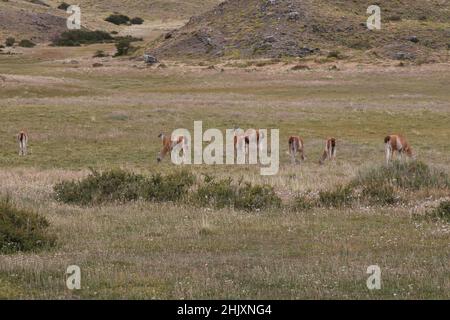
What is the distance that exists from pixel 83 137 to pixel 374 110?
1851cm

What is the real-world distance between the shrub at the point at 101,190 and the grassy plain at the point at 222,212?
0.58 metres

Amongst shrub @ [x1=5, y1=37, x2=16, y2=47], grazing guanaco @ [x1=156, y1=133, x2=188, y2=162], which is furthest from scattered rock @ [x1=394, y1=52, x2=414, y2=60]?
grazing guanaco @ [x1=156, y1=133, x2=188, y2=162]

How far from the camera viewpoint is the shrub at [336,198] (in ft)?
55.7

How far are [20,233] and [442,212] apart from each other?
26.4 ft

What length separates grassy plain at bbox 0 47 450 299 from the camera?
10.0 metres

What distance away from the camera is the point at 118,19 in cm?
14875

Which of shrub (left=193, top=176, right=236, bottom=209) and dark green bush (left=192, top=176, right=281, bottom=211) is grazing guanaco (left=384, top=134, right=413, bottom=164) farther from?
shrub (left=193, top=176, right=236, bottom=209)

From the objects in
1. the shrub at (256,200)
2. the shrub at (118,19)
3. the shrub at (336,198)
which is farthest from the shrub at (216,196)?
the shrub at (118,19)

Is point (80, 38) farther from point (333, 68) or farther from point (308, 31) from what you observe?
point (333, 68)

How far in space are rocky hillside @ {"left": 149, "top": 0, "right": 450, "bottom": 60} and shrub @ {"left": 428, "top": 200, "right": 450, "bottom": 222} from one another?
7204 centimetres

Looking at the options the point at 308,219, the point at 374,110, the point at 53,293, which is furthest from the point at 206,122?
the point at 53,293

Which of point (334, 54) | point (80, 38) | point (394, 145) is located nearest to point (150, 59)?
point (334, 54)

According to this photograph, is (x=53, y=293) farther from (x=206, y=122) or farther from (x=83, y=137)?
(x=206, y=122)

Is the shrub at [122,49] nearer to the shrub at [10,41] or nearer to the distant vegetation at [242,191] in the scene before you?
the shrub at [10,41]
